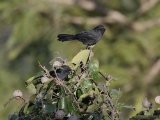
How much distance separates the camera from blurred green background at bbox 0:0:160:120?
18.6ft

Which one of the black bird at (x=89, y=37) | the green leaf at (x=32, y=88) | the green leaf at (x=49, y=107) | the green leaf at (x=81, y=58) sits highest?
the black bird at (x=89, y=37)

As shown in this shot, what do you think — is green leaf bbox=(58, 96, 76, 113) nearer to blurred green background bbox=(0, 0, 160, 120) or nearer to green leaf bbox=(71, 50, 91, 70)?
green leaf bbox=(71, 50, 91, 70)

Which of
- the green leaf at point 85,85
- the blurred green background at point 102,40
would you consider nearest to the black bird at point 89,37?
the green leaf at point 85,85

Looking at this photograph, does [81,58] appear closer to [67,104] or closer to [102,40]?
[67,104]

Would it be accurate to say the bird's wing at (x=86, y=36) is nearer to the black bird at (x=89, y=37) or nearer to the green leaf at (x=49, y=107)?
the black bird at (x=89, y=37)

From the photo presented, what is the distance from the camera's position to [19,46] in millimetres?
5863

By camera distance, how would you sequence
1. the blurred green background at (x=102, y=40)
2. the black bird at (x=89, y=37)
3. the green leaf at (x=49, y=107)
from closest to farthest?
the green leaf at (x=49, y=107) < the black bird at (x=89, y=37) < the blurred green background at (x=102, y=40)

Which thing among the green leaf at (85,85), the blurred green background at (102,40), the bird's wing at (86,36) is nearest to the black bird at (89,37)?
the bird's wing at (86,36)

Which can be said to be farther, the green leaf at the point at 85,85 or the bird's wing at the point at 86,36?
the bird's wing at the point at 86,36

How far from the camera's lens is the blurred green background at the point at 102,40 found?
18.6 ft

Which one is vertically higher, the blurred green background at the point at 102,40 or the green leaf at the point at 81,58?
the blurred green background at the point at 102,40

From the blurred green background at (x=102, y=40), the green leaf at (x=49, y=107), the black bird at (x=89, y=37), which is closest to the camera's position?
the green leaf at (x=49, y=107)

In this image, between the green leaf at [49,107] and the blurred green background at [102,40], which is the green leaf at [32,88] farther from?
the blurred green background at [102,40]

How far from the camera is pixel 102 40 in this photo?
592 centimetres
